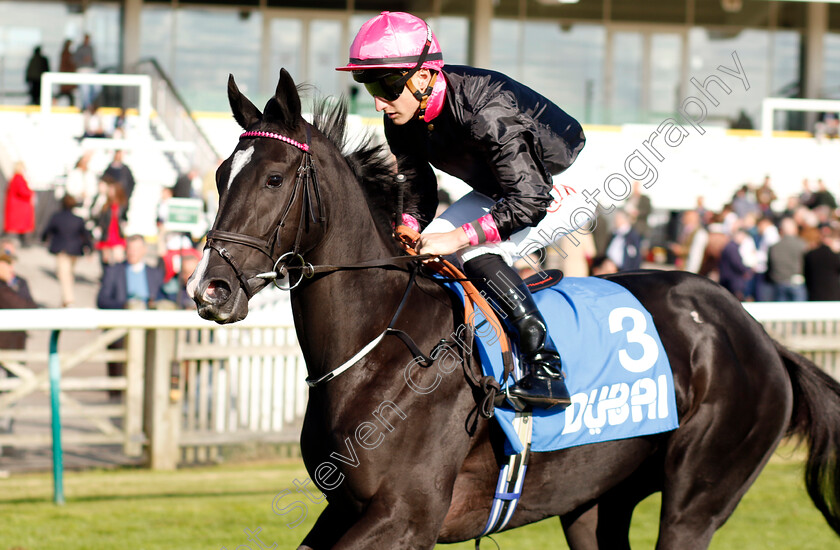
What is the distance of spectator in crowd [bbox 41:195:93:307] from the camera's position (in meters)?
11.6

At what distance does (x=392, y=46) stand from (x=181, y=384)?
4472mm

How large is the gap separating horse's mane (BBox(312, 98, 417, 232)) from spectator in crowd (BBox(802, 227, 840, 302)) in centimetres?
797

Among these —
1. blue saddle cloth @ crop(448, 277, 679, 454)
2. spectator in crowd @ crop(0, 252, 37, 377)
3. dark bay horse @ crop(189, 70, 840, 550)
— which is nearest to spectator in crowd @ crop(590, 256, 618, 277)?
spectator in crowd @ crop(0, 252, 37, 377)

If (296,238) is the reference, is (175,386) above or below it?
below

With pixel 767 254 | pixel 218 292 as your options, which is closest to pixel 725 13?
pixel 767 254

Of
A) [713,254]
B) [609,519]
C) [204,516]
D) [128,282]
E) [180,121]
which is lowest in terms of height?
[204,516]

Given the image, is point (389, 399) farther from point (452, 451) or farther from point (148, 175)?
point (148, 175)

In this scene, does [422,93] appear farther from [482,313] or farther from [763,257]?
[763,257]

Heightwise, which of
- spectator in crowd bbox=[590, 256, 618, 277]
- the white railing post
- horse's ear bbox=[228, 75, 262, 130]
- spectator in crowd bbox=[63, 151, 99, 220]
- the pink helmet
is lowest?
the white railing post

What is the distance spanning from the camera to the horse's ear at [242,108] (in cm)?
304

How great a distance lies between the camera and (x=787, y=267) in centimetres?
1094

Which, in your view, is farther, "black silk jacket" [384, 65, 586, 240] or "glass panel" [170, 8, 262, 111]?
"glass panel" [170, 8, 262, 111]

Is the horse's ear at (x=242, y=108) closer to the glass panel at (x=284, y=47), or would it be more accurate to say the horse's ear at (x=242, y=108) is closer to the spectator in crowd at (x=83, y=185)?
the spectator in crowd at (x=83, y=185)

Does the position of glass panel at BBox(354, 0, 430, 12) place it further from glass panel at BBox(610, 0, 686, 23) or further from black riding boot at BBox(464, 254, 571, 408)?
black riding boot at BBox(464, 254, 571, 408)
